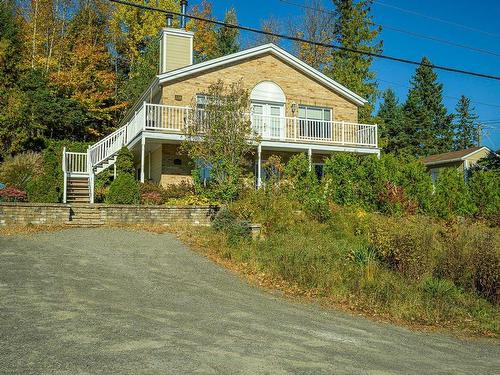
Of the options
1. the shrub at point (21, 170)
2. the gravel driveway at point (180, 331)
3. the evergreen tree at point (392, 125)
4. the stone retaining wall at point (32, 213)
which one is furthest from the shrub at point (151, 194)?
the evergreen tree at point (392, 125)

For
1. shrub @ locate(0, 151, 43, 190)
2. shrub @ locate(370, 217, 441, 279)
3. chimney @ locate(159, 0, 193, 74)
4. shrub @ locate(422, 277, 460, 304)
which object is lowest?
shrub @ locate(422, 277, 460, 304)

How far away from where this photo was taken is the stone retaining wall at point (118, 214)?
587 inches

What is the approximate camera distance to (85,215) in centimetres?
1563

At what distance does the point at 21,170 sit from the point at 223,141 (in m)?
11.5

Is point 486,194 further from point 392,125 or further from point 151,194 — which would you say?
point 392,125

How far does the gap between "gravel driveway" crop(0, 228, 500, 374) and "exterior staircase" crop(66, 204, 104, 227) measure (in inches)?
204

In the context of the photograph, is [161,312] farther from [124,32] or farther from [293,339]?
[124,32]

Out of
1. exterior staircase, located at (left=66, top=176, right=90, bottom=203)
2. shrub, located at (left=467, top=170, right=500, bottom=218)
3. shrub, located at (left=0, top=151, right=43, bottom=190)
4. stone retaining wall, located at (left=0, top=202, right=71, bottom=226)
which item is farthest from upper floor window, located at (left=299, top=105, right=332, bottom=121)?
stone retaining wall, located at (left=0, top=202, right=71, bottom=226)

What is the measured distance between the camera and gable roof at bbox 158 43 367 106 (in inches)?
875

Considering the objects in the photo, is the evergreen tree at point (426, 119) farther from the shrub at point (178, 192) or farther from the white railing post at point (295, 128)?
the shrub at point (178, 192)

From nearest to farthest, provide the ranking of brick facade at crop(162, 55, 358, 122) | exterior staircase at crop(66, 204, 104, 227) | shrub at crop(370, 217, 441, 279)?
shrub at crop(370, 217, 441, 279) → exterior staircase at crop(66, 204, 104, 227) → brick facade at crop(162, 55, 358, 122)

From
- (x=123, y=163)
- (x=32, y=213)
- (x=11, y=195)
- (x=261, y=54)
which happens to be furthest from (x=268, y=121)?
(x=32, y=213)

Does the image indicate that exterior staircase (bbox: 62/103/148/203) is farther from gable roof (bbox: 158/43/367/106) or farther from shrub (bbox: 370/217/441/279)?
shrub (bbox: 370/217/441/279)

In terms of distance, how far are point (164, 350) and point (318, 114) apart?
21.6m
